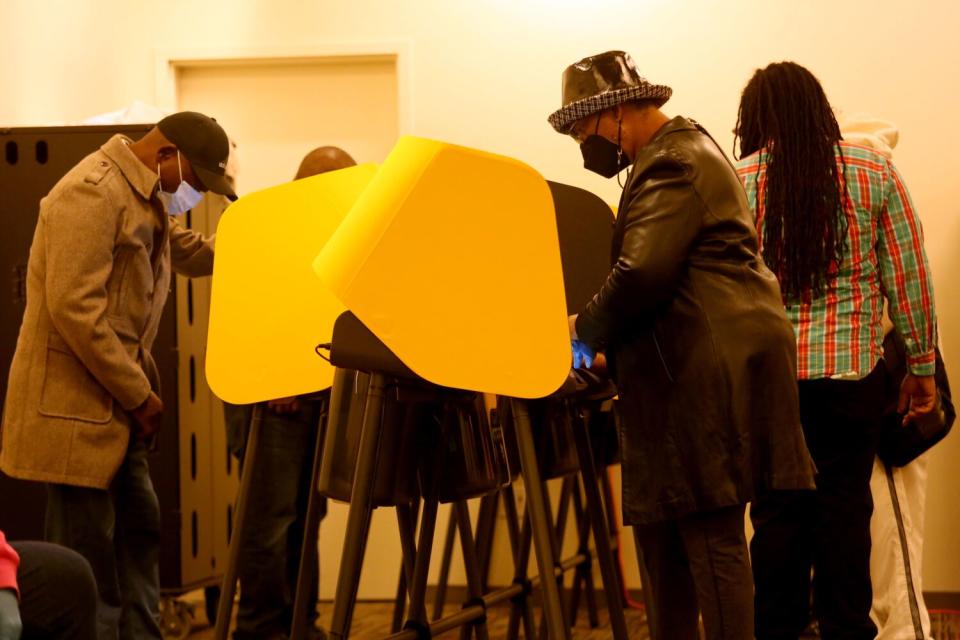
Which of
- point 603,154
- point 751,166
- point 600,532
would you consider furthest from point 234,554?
point 751,166

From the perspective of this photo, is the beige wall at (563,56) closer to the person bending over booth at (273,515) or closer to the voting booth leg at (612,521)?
the voting booth leg at (612,521)

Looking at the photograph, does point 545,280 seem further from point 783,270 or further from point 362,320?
point 783,270

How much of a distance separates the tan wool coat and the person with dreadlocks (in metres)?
1.39

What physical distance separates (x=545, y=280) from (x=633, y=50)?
8.38 ft

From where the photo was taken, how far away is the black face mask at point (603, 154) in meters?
2.03

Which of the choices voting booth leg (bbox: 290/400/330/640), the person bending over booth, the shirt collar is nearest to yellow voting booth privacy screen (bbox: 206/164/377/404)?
voting booth leg (bbox: 290/400/330/640)

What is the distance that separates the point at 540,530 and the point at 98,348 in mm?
1139

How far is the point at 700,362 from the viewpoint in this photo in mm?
1822

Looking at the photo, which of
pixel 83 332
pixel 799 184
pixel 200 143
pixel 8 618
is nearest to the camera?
pixel 8 618

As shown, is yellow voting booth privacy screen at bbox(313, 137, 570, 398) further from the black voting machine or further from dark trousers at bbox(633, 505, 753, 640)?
dark trousers at bbox(633, 505, 753, 640)

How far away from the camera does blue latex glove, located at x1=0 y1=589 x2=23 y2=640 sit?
1.36 meters

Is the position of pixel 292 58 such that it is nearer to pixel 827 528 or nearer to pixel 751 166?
pixel 751 166

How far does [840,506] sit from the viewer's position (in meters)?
2.50

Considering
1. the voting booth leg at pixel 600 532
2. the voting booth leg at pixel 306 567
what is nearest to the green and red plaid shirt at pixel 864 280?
the voting booth leg at pixel 600 532
